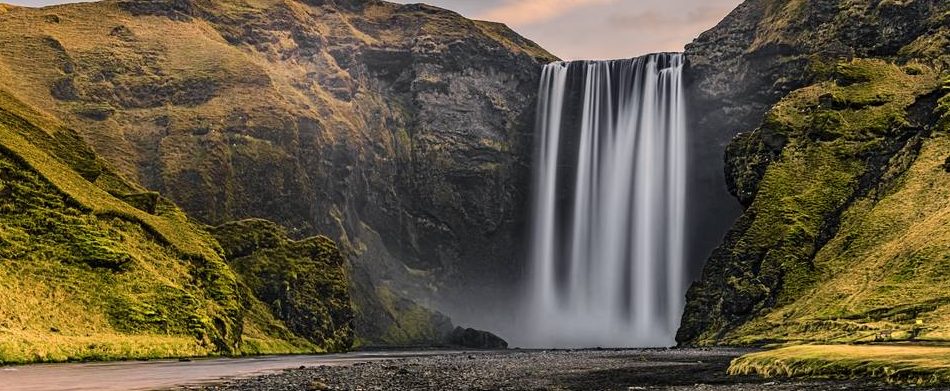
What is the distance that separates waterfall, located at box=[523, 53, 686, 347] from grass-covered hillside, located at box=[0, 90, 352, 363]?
2414 inches

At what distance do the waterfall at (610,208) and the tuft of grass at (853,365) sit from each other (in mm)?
103603

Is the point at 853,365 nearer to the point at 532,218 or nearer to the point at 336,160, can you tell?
the point at 532,218

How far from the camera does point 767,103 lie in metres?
164

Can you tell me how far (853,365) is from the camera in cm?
3919

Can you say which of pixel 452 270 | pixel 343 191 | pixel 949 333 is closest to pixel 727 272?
pixel 949 333

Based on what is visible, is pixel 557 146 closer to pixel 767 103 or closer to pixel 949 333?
pixel 767 103

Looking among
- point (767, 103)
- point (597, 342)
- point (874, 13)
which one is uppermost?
point (874, 13)

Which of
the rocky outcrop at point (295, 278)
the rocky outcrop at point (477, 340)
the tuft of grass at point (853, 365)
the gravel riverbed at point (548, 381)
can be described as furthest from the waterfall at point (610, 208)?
the tuft of grass at point (853, 365)

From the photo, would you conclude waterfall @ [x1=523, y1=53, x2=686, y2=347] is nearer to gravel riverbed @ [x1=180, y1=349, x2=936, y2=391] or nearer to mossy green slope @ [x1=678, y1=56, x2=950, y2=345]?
mossy green slope @ [x1=678, y1=56, x2=950, y2=345]

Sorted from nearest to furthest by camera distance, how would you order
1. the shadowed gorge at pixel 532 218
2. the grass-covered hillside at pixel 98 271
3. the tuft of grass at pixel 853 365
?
the tuft of grass at pixel 853 365
the grass-covered hillside at pixel 98 271
the shadowed gorge at pixel 532 218

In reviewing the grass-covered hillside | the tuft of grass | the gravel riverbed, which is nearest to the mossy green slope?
the tuft of grass

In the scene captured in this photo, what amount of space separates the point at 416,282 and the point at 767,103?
273 feet

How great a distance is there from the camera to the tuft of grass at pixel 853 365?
33.8 meters

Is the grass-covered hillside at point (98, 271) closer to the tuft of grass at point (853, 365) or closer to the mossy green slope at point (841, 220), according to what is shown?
the tuft of grass at point (853, 365)
